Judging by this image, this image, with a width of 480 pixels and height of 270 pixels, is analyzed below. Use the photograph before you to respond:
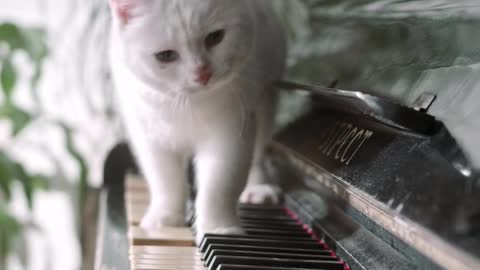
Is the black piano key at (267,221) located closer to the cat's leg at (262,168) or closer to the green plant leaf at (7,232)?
the cat's leg at (262,168)

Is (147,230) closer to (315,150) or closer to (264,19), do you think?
(315,150)

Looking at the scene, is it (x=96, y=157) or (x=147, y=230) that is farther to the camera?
(x=96, y=157)

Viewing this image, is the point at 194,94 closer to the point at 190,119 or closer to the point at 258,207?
the point at 190,119

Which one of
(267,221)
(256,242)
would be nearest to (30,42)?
(267,221)

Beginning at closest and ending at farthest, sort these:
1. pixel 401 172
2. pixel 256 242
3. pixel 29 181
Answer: pixel 401 172 → pixel 256 242 → pixel 29 181

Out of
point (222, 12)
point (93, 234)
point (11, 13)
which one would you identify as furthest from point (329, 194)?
point (11, 13)

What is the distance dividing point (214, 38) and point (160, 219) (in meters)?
0.30

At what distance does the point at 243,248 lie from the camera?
0.83 m

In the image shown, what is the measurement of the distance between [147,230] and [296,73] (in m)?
0.47

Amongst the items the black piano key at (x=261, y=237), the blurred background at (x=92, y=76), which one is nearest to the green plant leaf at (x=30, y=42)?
the blurred background at (x=92, y=76)

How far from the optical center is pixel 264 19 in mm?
1245

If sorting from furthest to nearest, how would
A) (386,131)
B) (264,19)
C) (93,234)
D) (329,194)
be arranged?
(93,234), (264,19), (329,194), (386,131)

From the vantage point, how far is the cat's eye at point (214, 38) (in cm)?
98

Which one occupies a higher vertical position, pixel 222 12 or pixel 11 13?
pixel 11 13
